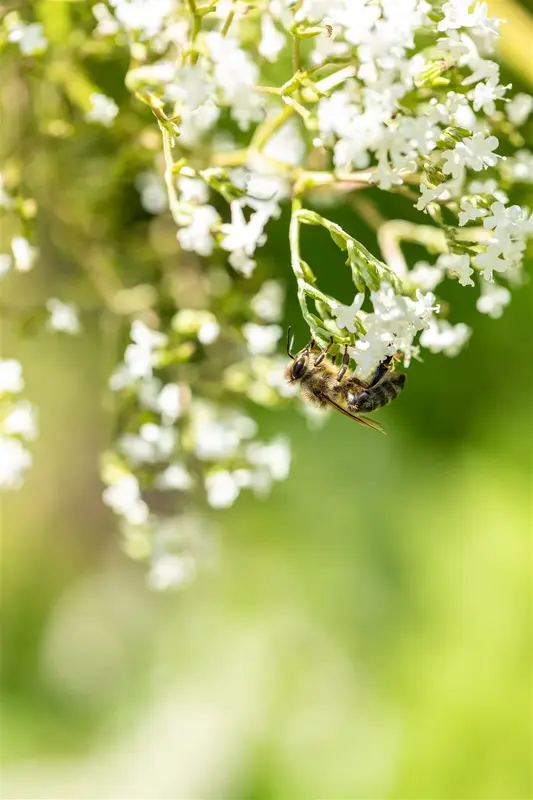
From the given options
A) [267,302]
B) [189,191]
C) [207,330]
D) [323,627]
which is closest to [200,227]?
[189,191]

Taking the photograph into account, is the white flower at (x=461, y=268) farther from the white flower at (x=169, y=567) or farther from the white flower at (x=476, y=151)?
the white flower at (x=169, y=567)

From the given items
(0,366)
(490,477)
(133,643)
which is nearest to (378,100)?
(0,366)

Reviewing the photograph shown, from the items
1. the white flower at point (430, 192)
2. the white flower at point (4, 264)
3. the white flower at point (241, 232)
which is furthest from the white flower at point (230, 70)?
the white flower at point (4, 264)

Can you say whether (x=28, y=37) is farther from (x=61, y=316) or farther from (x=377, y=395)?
(x=377, y=395)

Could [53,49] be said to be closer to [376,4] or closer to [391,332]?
[376,4]

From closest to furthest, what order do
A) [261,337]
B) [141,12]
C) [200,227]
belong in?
[141,12] → [200,227] → [261,337]

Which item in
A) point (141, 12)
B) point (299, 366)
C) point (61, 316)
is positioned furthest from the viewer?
point (61, 316)
